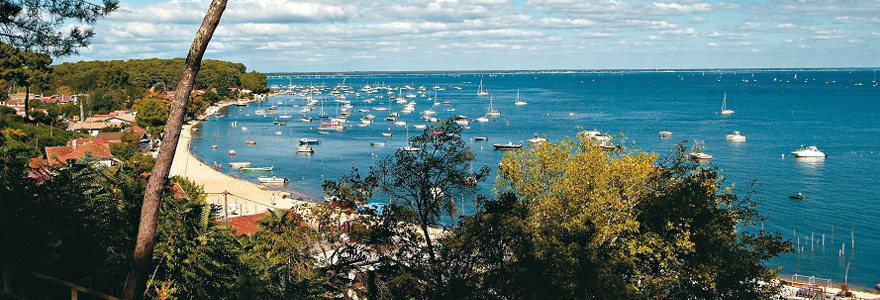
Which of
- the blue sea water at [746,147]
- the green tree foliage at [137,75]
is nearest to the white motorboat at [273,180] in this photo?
the blue sea water at [746,147]

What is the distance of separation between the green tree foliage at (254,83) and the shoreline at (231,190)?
87568 millimetres

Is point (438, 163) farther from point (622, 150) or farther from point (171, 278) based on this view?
point (622, 150)

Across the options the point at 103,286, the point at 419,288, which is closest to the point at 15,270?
the point at 103,286

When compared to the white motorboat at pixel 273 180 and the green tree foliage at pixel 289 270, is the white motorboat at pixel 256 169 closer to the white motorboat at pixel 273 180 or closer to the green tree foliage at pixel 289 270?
the white motorboat at pixel 273 180

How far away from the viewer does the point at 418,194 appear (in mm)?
12914

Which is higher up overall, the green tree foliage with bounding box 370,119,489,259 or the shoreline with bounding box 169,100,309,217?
the green tree foliage with bounding box 370,119,489,259

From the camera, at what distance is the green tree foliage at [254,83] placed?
493ft

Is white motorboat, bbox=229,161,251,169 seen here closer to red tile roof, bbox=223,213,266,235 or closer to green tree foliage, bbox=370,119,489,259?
red tile roof, bbox=223,213,266,235

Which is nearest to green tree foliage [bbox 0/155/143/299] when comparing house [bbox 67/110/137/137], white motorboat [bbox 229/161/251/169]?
white motorboat [bbox 229/161/251/169]

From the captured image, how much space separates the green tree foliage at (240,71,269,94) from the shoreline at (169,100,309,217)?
8757 centimetres

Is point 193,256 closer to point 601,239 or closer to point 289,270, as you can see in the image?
point 289,270

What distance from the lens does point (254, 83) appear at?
497 feet

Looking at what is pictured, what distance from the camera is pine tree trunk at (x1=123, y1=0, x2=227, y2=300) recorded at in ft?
27.9

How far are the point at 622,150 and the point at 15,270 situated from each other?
13.0 metres
